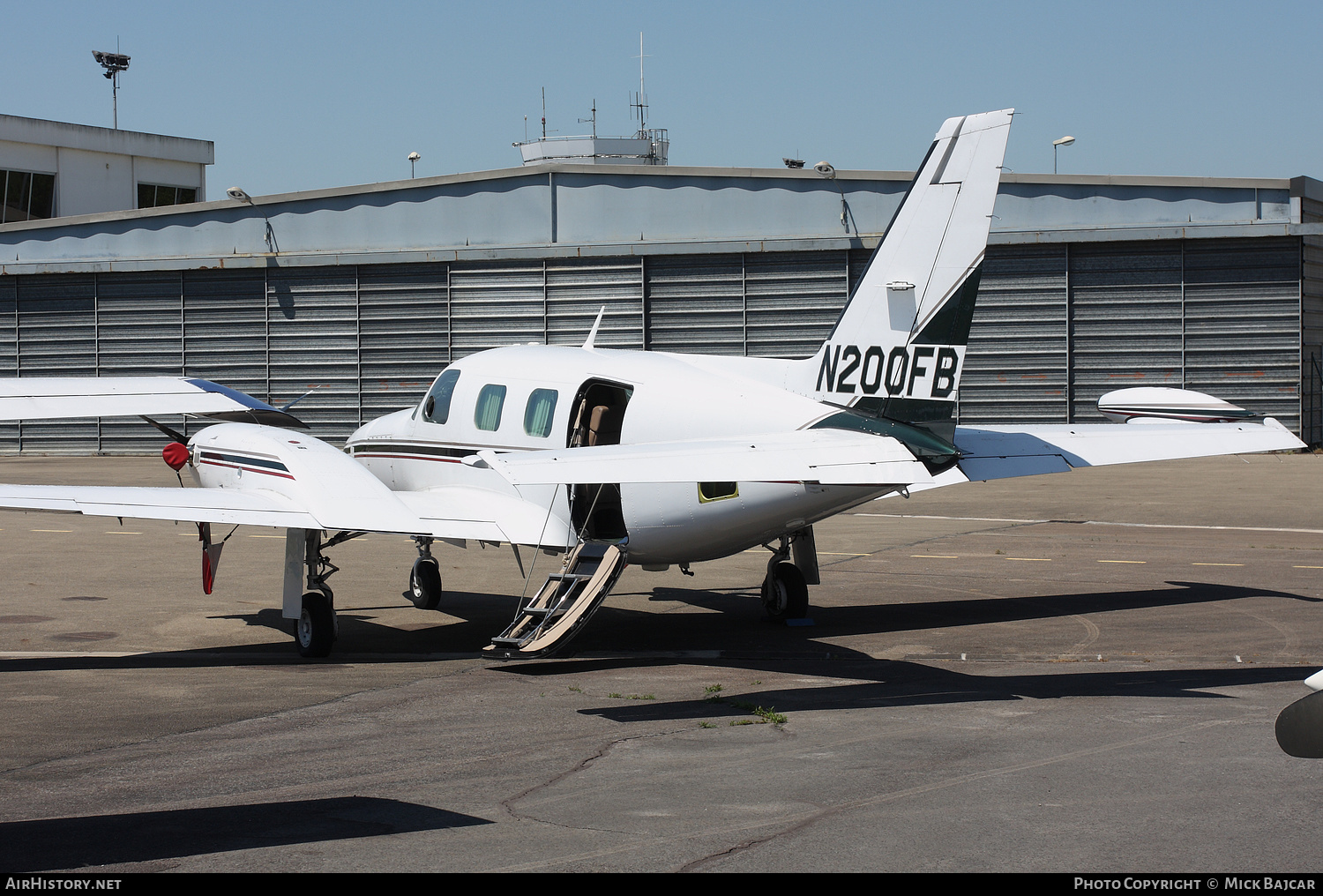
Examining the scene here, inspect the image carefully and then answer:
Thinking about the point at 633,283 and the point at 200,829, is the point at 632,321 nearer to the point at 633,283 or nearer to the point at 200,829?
the point at 633,283

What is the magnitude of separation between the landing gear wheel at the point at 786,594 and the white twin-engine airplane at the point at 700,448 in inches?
0.9

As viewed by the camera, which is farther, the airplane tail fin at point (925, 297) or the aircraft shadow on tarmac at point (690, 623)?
the aircraft shadow on tarmac at point (690, 623)

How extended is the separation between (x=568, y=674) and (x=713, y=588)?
225 inches

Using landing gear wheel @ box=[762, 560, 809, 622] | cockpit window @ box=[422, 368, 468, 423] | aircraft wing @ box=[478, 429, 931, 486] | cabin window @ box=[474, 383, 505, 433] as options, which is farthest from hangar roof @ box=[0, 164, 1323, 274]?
aircraft wing @ box=[478, 429, 931, 486]

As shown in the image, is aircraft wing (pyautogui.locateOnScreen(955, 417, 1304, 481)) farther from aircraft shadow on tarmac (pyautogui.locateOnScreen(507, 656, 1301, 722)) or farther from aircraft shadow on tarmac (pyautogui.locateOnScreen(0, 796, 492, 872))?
aircraft shadow on tarmac (pyautogui.locateOnScreen(0, 796, 492, 872))

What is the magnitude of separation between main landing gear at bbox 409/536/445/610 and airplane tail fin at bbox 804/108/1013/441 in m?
5.85

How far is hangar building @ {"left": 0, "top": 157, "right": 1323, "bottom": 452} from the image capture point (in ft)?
121

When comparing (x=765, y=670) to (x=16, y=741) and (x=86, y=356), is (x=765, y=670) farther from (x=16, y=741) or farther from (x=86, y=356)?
(x=86, y=356)

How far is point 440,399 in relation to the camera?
15.1 m

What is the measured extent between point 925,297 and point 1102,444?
143 inches

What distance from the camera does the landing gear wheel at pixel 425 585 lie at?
15719 mm

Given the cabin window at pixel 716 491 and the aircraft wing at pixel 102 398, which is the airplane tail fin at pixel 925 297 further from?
the aircraft wing at pixel 102 398

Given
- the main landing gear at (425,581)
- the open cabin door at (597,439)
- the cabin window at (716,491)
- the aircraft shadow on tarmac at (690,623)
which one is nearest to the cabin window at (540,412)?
the open cabin door at (597,439)

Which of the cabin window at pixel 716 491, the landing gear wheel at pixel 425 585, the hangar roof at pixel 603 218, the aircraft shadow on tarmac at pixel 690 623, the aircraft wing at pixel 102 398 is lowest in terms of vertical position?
the aircraft shadow on tarmac at pixel 690 623
